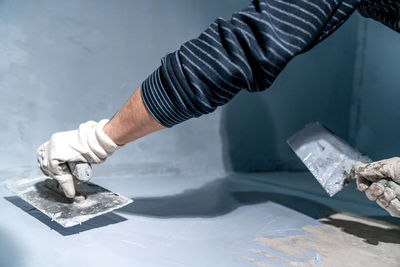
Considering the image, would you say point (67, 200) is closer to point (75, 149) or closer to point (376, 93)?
point (75, 149)

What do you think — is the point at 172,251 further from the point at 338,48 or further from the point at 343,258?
the point at 338,48

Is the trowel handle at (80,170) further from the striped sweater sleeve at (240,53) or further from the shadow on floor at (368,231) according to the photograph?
the shadow on floor at (368,231)

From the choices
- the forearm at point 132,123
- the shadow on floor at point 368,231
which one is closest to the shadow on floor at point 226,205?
the shadow on floor at point 368,231

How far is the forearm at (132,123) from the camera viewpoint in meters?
1.00

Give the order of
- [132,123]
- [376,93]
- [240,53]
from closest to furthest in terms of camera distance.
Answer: [240,53] → [132,123] → [376,93]

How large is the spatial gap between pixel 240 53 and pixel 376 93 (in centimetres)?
149

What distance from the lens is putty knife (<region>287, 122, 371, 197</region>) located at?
46.6 inches

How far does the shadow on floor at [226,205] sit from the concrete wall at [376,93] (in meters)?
0.73

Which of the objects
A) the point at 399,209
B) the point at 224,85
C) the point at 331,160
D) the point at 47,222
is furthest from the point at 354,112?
the point at 47,222

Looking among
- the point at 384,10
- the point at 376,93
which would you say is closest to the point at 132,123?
the point at 384,10

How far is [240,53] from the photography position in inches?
34.0

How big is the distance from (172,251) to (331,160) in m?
0.59

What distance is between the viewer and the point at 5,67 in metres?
1.52

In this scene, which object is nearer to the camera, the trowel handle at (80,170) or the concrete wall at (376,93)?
the trowel handle at (80,170)
